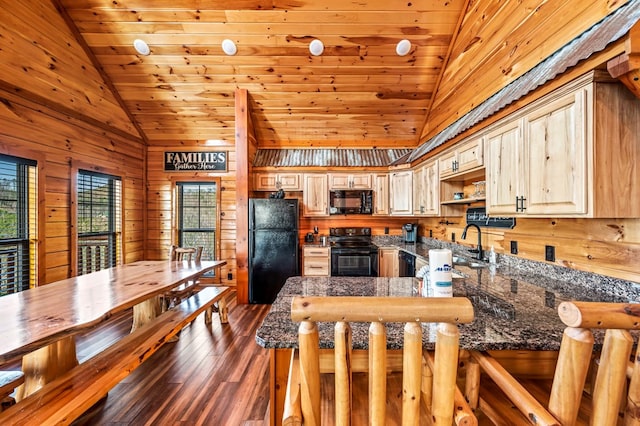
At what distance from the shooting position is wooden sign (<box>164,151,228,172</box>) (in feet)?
16.1

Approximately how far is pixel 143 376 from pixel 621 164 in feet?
12.0

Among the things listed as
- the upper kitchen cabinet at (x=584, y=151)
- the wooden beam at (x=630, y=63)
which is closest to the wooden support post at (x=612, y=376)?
the upper kitchen cabinet at (x=584, y=151)

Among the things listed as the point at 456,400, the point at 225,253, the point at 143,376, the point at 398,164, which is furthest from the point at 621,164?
the point at 225,253

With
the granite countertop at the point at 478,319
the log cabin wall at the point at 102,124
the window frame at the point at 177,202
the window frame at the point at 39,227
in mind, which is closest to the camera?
the granite countertop at the point at 478,319

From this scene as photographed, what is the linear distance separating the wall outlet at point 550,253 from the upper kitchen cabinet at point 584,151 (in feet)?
1.69

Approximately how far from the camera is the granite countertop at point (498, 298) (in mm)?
1041

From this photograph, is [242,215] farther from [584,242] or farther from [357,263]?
[584,242]

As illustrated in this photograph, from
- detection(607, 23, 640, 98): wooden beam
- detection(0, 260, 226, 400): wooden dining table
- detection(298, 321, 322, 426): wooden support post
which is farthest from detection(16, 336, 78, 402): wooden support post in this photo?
detection(607, 23, 640, 98): wooden beam

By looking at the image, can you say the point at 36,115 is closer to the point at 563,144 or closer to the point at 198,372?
the point at 198,372

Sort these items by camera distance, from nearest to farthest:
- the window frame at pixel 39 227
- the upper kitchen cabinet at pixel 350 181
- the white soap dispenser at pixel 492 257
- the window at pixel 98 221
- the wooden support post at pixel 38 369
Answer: the wooden support post at pixel 38 369, the white soap dispenser at pixel 492 257, the window frame at pixel 39 227, the window at pixel 98 221, the upper kitchen cabinet at pixel 350 181

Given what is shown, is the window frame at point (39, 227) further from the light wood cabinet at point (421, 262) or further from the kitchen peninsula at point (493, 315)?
the light wood cabinet at point (421, 262)

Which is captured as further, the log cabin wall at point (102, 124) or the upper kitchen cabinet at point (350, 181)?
the upper kitchen cabinet at point (350, 181)

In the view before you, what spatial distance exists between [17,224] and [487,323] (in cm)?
432

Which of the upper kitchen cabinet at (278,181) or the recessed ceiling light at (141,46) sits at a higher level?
the recessed ceiling light at (141,46)
